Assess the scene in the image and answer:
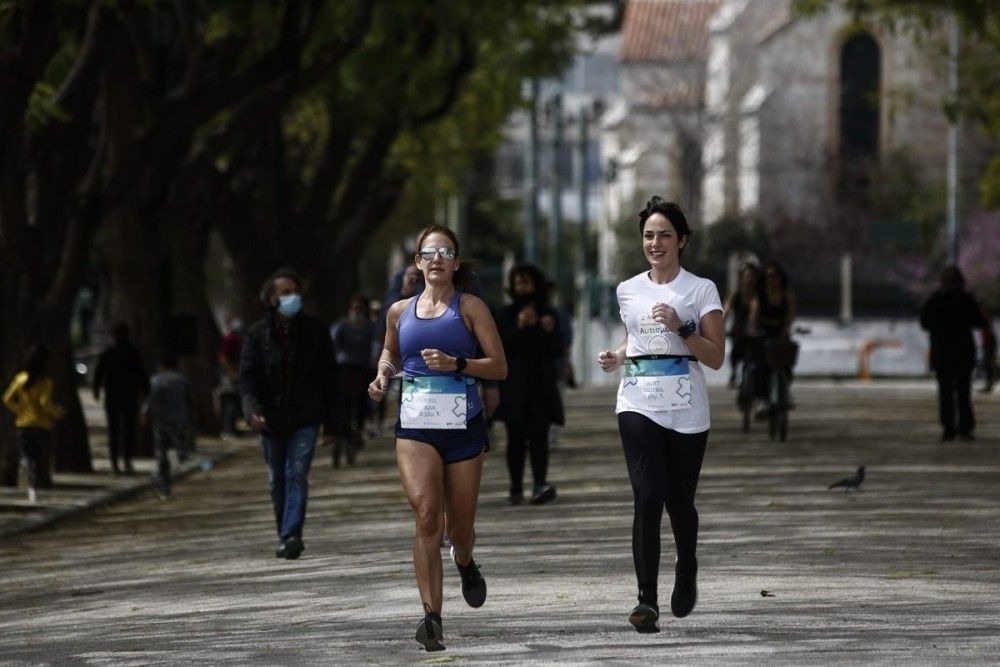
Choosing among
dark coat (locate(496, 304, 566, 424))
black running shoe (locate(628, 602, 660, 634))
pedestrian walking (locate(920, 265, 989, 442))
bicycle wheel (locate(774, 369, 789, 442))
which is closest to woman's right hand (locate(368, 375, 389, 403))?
black running shoe (locate(628, 602, 660, 634))

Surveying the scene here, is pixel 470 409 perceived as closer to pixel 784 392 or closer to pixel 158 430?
pixel 158 430

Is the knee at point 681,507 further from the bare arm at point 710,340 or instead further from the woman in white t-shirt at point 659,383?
the bare arm at point 710,340

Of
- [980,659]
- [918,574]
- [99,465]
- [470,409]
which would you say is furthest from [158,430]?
[980,659]

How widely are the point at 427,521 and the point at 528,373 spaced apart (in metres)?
7.86

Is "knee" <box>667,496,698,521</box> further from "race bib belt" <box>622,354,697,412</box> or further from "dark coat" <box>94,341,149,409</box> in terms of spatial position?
"dark coat" <box>94,341,149,409</box>

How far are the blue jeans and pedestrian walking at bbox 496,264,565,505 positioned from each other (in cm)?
325

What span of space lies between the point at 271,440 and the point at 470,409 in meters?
4.43

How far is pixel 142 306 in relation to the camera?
2642cm

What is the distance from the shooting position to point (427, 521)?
980 cm

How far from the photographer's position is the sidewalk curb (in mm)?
17641

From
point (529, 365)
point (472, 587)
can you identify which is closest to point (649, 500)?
point (472, 587)

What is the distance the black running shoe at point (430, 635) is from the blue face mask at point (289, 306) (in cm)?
→ 489

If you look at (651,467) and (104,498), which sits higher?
(651,467)

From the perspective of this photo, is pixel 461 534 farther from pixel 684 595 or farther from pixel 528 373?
pixel 528 373
